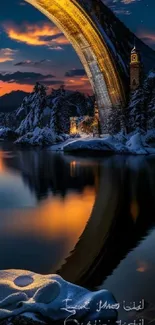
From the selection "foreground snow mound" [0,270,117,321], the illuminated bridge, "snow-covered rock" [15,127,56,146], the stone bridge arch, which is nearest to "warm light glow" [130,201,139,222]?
"foreground snow mound" [0,270,117,321]

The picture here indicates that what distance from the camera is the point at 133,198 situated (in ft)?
32.4

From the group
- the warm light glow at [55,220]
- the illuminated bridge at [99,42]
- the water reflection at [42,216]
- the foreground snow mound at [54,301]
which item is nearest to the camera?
the foreground snow mound at [54,301]

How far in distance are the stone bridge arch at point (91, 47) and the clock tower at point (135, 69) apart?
1203 millimetres

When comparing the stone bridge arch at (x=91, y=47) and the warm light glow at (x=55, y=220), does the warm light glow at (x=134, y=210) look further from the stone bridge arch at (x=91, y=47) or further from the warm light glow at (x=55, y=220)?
the stone bridge arch at (x=91, y=47)

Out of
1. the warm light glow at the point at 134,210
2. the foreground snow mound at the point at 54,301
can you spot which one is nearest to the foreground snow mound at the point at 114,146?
the warm light glow at the point at 134,210

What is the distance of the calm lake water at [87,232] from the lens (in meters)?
4.59

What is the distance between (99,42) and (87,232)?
28786 mm

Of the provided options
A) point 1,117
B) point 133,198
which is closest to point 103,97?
point 133,198

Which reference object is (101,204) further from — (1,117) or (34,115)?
(1,117)

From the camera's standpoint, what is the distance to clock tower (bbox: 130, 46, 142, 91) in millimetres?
34250

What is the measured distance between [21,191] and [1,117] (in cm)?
9217

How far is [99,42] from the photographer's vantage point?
32938 mm

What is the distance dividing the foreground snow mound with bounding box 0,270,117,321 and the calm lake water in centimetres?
28

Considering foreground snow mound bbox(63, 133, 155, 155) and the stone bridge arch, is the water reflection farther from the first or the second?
the stone bridge arch
